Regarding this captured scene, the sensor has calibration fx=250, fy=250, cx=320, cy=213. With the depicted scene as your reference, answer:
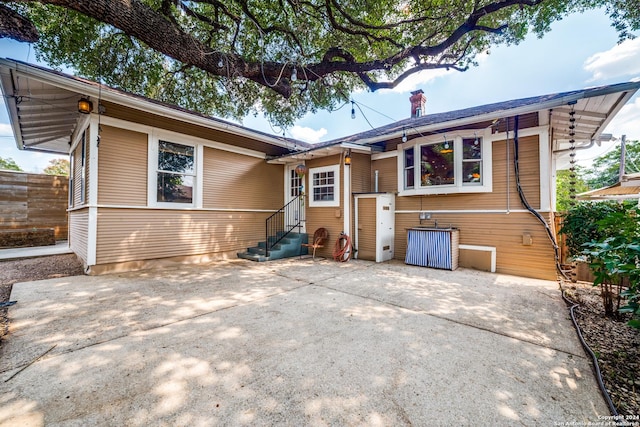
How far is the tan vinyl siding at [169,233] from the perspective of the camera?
18.0 feet

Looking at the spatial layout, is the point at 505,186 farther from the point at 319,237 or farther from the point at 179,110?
the point at 179,110

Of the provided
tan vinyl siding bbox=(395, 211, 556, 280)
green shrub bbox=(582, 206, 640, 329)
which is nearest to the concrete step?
tan vinyl siding bbox=(395, 211, 556, 280)

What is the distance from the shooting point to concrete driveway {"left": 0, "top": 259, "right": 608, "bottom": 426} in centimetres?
160

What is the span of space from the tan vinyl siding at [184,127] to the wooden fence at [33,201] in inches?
270

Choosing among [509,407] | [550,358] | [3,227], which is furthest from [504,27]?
[3,227]

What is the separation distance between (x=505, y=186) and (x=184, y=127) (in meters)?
7.94

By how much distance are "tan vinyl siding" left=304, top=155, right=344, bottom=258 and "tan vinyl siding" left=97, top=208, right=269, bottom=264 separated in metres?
1.79

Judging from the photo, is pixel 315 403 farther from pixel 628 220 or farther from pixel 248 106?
pixel 248 106

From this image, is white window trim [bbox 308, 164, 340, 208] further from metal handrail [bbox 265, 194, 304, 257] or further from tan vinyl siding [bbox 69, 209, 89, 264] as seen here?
tan vinyl siding [bbox 69, 209, 89, 264]

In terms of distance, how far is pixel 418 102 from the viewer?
985 centimetres

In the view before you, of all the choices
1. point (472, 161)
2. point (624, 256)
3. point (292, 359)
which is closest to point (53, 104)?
point (292, 359)

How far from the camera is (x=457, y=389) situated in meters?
1.83

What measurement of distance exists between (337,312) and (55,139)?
10.5 m

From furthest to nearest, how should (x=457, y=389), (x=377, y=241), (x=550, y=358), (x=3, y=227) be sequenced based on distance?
(x=3, y=227), (x=377, y=241), (x=550, y=358), (x=457, y=389)
